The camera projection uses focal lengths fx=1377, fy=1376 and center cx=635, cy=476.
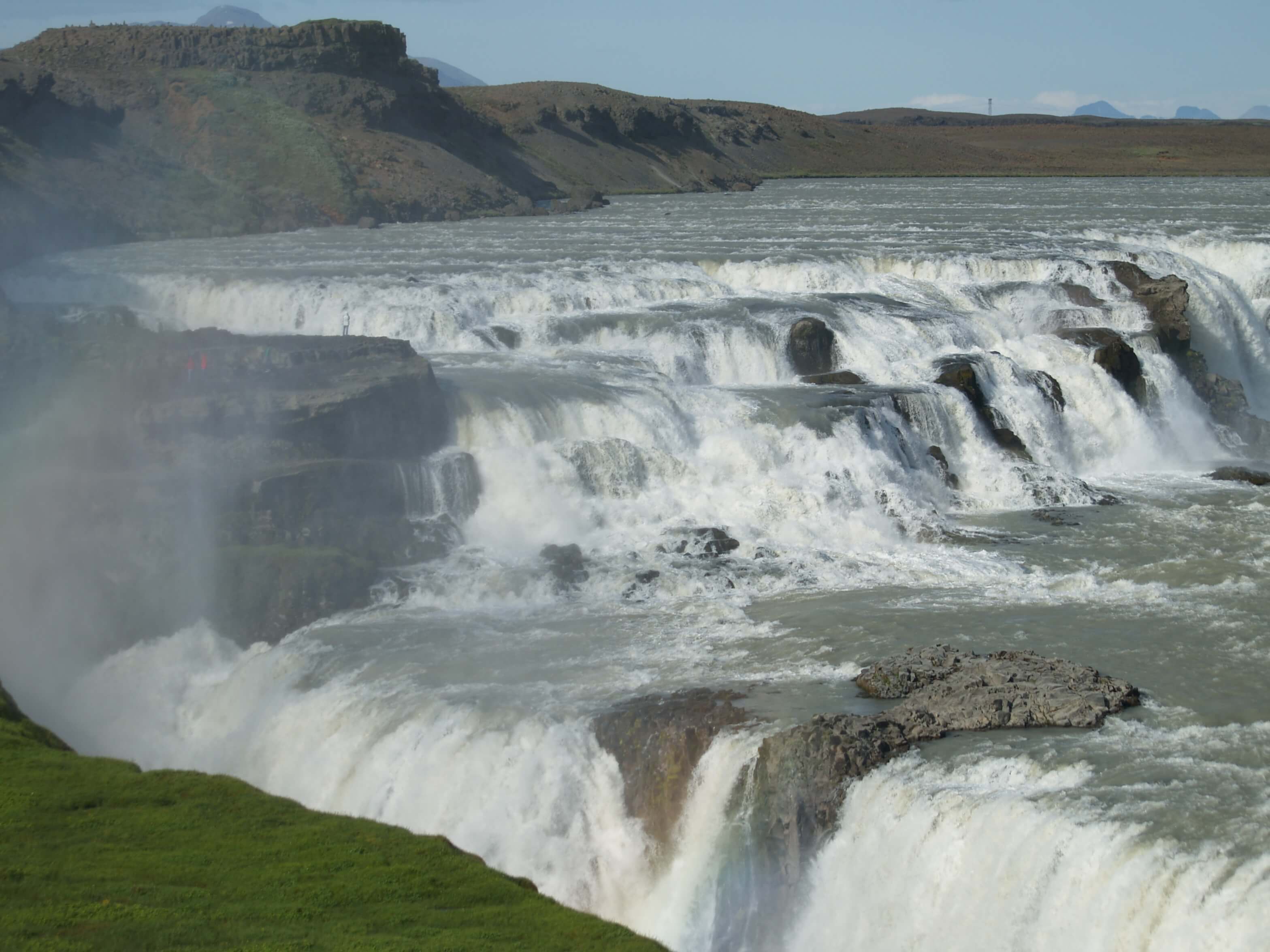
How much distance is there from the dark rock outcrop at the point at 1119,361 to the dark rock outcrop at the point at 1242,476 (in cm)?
391

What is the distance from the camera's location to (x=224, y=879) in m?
10.6

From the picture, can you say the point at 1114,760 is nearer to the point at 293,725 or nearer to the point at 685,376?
the point at 293,725

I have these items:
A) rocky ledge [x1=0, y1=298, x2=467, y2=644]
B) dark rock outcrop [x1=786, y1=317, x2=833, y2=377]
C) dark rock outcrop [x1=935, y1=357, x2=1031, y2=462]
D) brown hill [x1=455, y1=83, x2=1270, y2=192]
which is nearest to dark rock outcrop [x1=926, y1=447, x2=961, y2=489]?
dark rock outcrop [x1=935, y1=357, x2=1031, y2=462]

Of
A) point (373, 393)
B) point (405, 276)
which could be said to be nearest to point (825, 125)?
point (405, 276)

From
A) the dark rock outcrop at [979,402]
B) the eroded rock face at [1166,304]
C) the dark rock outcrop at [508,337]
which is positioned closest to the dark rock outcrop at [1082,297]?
the eroded rock face at [1166,304]

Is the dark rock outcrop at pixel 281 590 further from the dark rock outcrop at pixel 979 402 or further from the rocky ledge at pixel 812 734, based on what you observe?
the dark rock outcrop at pixel 979 402

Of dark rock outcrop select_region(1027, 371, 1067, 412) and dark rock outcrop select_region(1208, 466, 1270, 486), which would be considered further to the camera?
dark rock outcrop select_region(1027, 371, 1067, 412)

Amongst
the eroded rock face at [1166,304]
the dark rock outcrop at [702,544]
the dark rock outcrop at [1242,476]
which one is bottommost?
the dark rock outcrop at [702,544]

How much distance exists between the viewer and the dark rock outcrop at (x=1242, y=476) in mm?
27438

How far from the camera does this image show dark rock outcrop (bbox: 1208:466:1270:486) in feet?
90.0

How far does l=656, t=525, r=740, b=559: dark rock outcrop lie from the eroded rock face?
16096mm

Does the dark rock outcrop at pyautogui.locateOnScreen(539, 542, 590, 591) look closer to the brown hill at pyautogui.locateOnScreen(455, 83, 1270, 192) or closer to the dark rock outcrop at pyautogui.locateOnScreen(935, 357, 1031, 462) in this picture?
the dark rock outcrop at pyautogui.locateOnScreen(935, 357, 1031, 462)

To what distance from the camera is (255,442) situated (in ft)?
77.6

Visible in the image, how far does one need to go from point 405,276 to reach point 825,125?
99355mm
